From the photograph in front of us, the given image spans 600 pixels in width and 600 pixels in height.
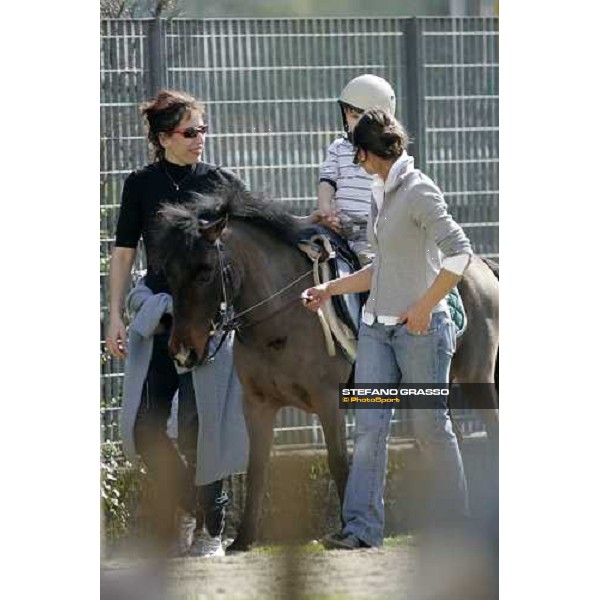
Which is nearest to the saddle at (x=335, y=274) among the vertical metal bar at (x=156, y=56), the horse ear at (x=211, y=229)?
the horse ear at (x=211, y=229)

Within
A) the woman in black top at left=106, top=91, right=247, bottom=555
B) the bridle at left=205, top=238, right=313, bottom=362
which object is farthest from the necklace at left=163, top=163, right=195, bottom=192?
the bridle at left=205, top=238, right=313, bottom=362

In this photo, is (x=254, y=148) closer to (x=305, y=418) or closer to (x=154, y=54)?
(x=154, y=54)

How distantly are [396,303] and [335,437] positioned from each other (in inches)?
22.2

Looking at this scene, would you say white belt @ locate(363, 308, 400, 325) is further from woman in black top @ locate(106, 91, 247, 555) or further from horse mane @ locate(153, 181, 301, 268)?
woman in black top @ locate(106, 91, 247, 555)

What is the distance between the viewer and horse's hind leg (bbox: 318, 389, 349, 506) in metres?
6.68

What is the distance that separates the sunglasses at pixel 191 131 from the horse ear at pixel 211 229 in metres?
0.32

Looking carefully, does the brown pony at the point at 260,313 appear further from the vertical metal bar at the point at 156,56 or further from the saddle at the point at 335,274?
the vertical metal bar at the point at 156,56

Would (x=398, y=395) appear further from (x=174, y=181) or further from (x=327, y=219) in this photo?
(x=174, y=181)
